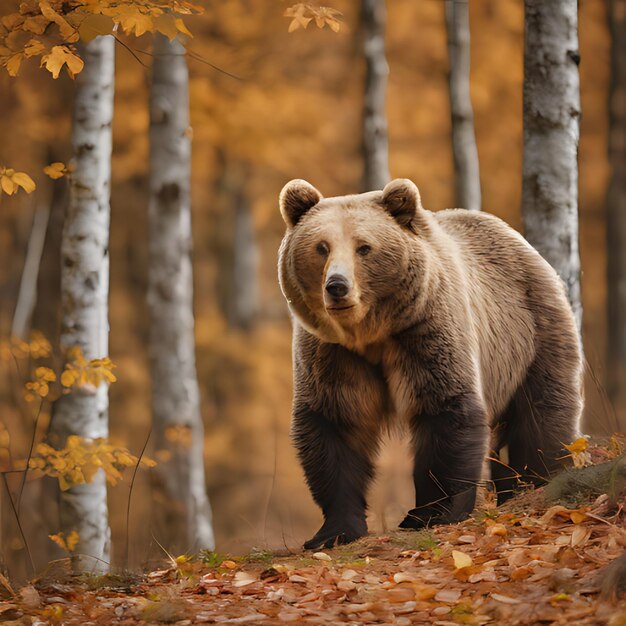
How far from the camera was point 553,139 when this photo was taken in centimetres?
725

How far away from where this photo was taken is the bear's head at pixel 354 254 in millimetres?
5406

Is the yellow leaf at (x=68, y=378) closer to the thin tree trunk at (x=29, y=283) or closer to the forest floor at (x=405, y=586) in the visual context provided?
the forest floor at (x=405, y=586)

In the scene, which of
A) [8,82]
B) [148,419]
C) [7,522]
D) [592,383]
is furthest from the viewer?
[148,419]

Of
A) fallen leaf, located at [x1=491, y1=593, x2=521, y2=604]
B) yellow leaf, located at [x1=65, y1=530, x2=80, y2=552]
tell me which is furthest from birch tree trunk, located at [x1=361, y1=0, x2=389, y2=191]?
fallen leaf, located at [x1=491, y1=593, x2=521, y2=604]

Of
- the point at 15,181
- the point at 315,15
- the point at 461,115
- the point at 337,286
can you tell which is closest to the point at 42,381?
the point at 15,181

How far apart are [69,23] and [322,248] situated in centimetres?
181

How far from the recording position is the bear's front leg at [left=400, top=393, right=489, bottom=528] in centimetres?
553

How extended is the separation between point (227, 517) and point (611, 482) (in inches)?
533

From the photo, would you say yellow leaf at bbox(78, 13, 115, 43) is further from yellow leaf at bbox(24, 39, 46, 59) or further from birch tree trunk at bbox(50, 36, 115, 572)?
birch tree trunk at bbox(50, 36, 115, 572)

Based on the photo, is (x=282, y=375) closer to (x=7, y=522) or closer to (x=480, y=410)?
(x=7, y=522)

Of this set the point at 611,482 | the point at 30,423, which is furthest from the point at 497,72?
the point at 611,482

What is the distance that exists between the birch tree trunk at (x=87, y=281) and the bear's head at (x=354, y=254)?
2.78 m

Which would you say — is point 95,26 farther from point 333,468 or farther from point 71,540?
point 71,540

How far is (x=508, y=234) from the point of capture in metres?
6.68
